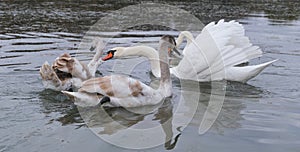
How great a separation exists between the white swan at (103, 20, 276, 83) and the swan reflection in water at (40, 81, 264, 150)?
0.75 m

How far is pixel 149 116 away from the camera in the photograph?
6.49 meters

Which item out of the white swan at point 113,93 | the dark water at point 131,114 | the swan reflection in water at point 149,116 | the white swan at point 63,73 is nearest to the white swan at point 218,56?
the dark water at point 131,114

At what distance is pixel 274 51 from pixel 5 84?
718 cm

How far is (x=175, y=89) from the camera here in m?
8.09

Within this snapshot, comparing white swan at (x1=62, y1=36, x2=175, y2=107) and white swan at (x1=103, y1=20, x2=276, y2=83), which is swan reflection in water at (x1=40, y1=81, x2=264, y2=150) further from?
white swan at (x1=103, y1=20, x2=276, y2=83)

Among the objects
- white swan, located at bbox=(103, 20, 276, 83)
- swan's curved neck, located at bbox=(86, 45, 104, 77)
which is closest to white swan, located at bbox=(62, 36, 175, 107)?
white swan, located at bbox=(103, 20, 276, 83)

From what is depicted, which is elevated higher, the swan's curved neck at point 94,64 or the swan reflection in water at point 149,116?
the swan's curved neck at point 94,64

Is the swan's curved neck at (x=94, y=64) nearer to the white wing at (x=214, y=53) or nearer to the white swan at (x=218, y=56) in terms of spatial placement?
the white swan at (x=218, y=56)

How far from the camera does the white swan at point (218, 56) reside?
816 cm

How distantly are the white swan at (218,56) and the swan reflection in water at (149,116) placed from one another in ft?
2.45

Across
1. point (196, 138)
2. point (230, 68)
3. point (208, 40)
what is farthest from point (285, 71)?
point (196, 138)

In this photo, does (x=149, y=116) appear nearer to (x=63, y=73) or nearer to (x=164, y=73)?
(x=164, y=73)

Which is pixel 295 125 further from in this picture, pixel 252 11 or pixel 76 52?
pixel 252 11

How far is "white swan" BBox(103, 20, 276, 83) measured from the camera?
816 centimetres
